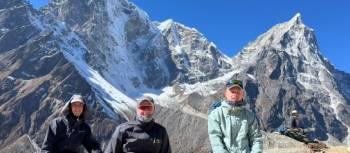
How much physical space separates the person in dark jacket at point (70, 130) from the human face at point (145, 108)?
1561mm

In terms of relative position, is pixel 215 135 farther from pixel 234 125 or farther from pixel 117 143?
pixel 117 143

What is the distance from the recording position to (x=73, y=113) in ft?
45.0

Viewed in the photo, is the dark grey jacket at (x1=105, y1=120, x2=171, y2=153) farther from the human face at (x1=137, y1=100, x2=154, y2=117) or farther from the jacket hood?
the jacket hood

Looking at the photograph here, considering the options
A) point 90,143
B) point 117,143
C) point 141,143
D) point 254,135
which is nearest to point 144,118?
point 141,143

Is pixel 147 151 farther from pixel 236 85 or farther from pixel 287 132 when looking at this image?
pixel 287 132

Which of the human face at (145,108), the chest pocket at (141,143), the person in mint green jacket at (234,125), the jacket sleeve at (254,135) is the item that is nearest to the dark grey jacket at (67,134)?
the chest pocket at (141,143)

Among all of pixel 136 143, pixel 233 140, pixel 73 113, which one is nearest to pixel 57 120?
pixel 73 113

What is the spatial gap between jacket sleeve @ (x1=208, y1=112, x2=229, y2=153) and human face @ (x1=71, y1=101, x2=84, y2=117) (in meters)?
2.91

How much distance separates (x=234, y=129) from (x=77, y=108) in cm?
347

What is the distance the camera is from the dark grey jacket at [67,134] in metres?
13.5

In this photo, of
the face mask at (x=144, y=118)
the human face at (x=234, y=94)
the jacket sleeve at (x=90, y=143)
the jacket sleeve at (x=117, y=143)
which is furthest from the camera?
the jacket sleeve at (x=90, y=143)

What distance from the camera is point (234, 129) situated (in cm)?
1259

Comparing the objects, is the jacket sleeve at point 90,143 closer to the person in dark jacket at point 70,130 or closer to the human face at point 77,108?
the person in dark jacket at point 70,130

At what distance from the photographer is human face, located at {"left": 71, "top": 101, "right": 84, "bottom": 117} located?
13531 mm
